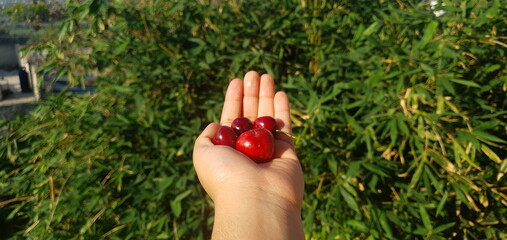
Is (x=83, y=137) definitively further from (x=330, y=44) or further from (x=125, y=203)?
(x=330, y=44)

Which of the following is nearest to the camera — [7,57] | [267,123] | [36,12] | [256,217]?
[256,217]

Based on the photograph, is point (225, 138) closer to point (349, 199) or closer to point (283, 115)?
point (283, 115)

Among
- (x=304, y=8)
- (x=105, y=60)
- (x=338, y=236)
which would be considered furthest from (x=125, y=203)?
(x=304, y=8)

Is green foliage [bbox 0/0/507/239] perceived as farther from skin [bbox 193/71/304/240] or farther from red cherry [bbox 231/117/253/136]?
skin [bbox 193/71/304/240]

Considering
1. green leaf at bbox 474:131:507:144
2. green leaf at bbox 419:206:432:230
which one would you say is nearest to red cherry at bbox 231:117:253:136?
green leaf at bbox 419:206:432:230

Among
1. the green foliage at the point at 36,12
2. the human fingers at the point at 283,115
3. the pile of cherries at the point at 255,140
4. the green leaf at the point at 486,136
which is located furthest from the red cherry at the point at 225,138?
the green foliage at the point at 36,12

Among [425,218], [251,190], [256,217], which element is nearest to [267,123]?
[251,190]

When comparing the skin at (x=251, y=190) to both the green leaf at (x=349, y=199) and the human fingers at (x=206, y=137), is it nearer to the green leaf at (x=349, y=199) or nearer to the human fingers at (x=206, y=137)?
the human fingers at (x=206, y=137)
